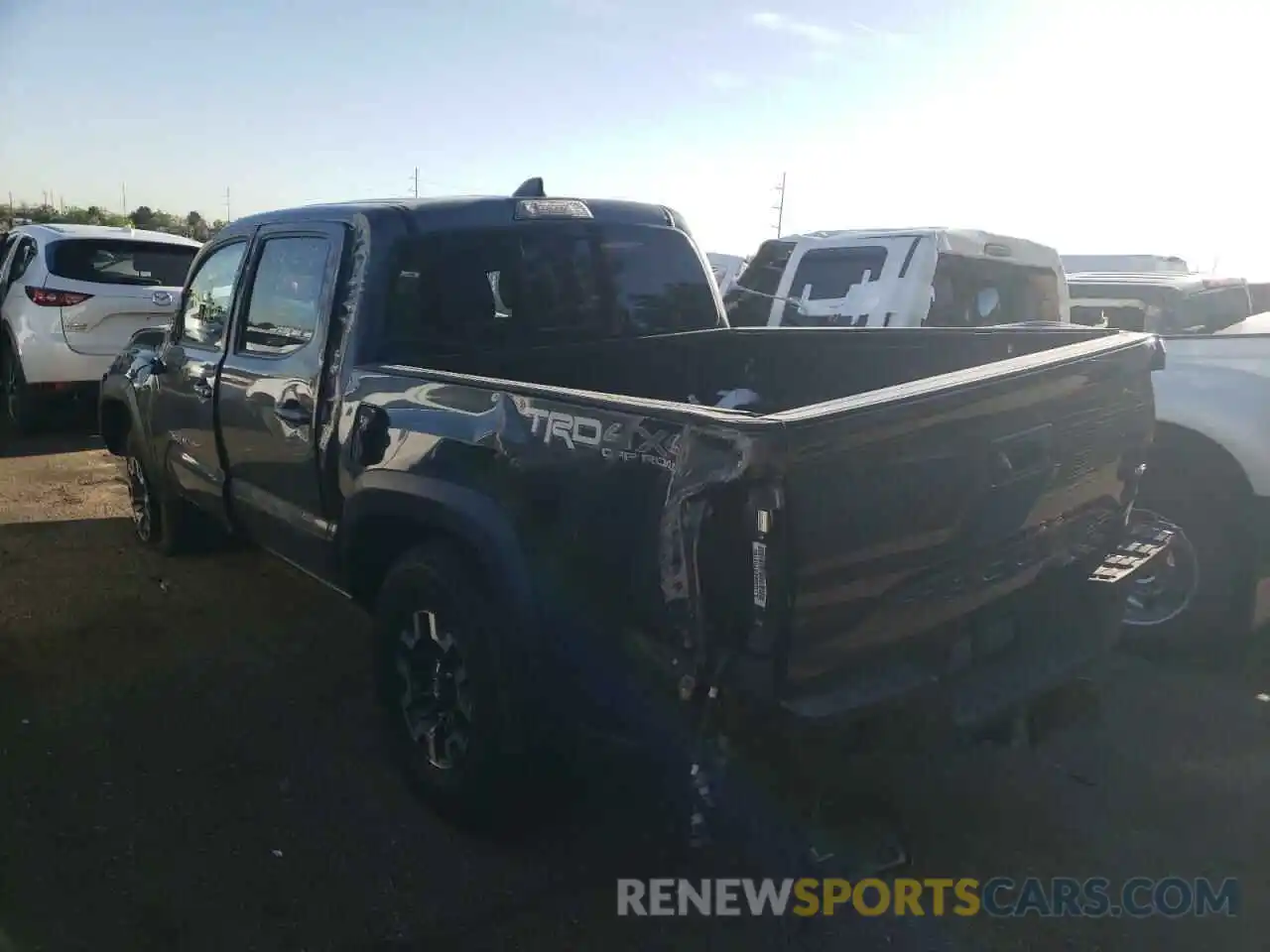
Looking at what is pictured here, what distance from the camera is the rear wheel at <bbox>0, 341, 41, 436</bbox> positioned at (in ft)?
29.3

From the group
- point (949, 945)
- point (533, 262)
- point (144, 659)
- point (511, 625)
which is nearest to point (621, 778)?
point (511, 625)

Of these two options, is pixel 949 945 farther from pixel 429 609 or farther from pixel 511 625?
pixel 429 609

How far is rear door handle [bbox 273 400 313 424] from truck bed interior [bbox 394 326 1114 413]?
462 millimetres

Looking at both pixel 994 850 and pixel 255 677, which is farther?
pixel 255 677

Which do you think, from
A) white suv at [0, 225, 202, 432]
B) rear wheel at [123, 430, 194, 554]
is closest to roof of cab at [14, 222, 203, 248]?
white suv at [0, 225, 202, 432]

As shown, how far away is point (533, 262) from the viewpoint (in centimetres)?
405

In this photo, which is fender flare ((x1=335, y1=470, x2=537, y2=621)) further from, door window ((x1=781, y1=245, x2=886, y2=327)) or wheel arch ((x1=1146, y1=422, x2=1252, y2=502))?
door window ((x1=781, y1=245, x2=886, y2=327))

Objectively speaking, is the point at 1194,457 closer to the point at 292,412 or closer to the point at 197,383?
the point at 292,412

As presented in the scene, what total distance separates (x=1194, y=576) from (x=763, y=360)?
6.98 feet

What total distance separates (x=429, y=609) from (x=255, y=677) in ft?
5.51

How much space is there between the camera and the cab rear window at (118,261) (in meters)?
8.78

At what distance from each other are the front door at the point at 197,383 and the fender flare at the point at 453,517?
1487 mm

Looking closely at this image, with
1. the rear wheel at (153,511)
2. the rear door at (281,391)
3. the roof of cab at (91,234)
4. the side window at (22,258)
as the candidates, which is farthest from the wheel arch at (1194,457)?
the side window at (22,258)

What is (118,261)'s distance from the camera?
902 centimetres
